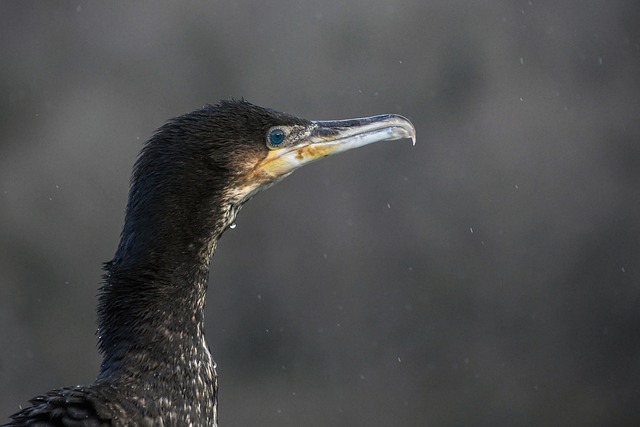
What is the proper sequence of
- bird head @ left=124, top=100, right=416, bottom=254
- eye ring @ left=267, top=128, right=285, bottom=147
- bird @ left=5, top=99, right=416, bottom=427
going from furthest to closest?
eye ring @ left=267, top=128, right=285, bottom=147 → bird head @ left=124, top=100, right=416, bottom=254 → bird @ left=5, top=99, right=416, bottom=427

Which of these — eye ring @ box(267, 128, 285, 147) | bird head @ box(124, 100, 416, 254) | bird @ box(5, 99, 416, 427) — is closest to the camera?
bird @ box(5, 99, 416, 427)

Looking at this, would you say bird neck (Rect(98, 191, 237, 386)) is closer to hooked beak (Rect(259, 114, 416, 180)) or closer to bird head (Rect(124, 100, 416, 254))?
bird head (Rect(124, 100, 416, 254))

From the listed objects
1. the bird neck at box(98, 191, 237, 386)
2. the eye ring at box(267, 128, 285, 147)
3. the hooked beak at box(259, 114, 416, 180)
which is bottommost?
the bird neck at box(98, 191, 237, 386)

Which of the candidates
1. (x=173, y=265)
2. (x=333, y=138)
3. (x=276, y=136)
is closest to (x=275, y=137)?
(x=276, y=136)

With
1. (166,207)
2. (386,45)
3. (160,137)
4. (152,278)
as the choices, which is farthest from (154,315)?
(386,45)

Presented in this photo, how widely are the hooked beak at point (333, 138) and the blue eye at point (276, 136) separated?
2 centimetres

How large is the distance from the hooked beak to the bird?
6 centimetres

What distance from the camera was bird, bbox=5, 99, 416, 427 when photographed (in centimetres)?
269

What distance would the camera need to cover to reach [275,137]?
9.82ft

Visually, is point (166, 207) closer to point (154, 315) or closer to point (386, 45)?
point (154, 315)

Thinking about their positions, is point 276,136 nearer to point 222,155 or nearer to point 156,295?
point 222,155

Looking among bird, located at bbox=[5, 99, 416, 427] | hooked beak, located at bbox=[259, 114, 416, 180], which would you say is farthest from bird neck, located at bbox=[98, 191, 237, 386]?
hooked beak, located at bbox=[259, 114, 416, 180]

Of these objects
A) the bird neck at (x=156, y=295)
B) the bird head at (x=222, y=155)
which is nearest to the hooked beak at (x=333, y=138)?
the bird head at (x=222, y=155)

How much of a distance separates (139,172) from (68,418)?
0.65m
